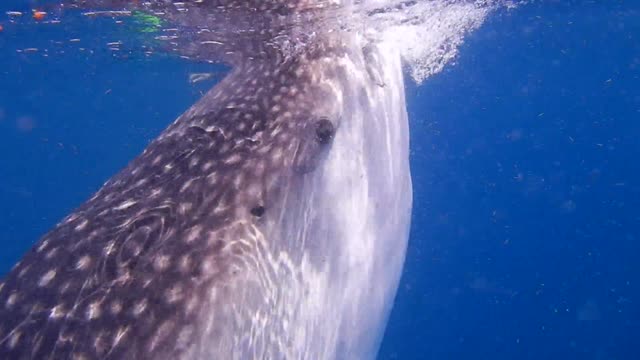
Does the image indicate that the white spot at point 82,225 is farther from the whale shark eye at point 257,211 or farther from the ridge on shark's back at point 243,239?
the whale shark eye at point 257,211

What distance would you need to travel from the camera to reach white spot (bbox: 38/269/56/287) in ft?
10.1

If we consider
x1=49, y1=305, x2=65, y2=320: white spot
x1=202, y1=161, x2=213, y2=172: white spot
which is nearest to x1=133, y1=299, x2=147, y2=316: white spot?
x1=49, y1=305, x2=65, y2=320: white spot

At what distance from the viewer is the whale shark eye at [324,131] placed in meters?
4.06

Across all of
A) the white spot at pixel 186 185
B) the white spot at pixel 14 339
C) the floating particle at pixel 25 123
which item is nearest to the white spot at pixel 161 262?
the white spot at pixel 186 185

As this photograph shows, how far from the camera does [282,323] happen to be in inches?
130

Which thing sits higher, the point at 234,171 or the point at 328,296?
the point at 234,171

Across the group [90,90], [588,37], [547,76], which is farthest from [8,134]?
[547,76]

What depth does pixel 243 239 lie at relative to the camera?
3229mm

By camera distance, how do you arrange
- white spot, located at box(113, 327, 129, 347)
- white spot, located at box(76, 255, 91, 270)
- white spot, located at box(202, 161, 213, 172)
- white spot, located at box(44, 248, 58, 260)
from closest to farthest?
1. white spot, located at box(113, 327, 129, 347)
2. white spot, located at box(76, 255, 91, 270)
3. white spot, located at box(44, 248, 58, 260)
4. white spot, located at box(202, 161, 213, 172)

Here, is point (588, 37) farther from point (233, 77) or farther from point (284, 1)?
point (233, 77)

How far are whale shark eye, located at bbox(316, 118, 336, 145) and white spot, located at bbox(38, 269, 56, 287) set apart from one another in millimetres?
1918

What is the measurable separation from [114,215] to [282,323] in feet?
3.97

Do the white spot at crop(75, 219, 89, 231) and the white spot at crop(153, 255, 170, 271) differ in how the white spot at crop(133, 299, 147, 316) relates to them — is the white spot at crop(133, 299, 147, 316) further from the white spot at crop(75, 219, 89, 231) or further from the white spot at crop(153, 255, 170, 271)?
the white spot at crop(75, 219, 89, 231)

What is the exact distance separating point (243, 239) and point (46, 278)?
110 centimetres
